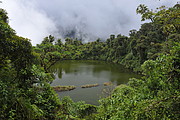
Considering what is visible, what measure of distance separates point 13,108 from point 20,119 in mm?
345

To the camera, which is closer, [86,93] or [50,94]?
[50,94]

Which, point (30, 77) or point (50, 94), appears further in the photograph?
point (50, 94)

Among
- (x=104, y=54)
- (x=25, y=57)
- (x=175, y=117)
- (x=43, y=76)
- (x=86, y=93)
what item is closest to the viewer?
(x=175, y=117)

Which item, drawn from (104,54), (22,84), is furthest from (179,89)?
(104,54)

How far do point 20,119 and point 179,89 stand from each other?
12.8 feet

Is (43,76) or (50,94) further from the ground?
(43,76)

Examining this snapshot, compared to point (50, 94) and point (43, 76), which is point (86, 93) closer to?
point (50, 94)

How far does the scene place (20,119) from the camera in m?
3.33

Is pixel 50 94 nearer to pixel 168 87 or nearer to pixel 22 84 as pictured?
pixel 22 84

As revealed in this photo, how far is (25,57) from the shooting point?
3748 mm

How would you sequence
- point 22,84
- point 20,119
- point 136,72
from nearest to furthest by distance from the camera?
point 20,119 < point 22,84 < point 136,72

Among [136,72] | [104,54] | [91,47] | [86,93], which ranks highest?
[91,47]

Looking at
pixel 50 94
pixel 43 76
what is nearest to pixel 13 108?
pixel 43 76

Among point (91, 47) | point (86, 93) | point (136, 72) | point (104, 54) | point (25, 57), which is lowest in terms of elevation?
point (86, 93)
